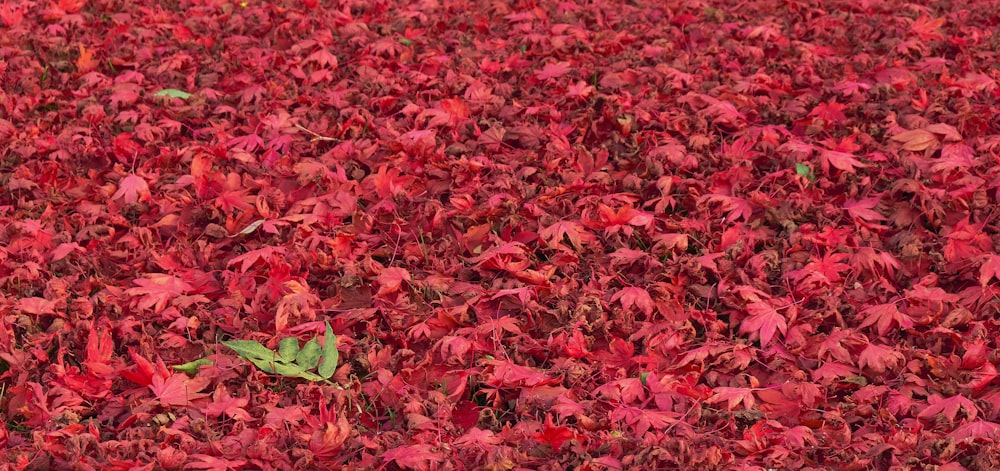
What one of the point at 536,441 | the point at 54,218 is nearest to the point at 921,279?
the point at 536,441

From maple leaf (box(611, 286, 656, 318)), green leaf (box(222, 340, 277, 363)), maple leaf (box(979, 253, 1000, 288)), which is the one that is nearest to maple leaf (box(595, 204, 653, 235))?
maple leaf (box(611, 286, 656, 318))

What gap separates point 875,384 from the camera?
2264 mm

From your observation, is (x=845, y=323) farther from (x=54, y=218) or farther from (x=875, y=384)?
(x=54, y=218)

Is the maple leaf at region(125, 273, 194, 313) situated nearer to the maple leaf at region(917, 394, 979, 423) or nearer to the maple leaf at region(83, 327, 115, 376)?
the maple leaf at region(83, 327, 115, 376)

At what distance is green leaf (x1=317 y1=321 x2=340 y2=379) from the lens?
2254 mm

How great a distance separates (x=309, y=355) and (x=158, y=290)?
51cm

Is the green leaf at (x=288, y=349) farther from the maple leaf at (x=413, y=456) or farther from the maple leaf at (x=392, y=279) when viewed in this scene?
the maple leaf at (x=413, y=456)

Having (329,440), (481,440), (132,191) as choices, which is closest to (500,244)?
(481,440)

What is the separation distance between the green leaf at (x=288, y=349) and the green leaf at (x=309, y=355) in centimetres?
1

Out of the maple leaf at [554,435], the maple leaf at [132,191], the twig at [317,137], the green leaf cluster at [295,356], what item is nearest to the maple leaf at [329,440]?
the green leaf cluster at [295,356]

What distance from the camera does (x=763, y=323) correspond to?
94.0 inches

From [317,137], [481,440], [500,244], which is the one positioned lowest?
[481,440]

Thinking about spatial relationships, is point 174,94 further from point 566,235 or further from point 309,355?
point 566,235

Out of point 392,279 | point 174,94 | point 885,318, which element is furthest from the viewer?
point 174,94
